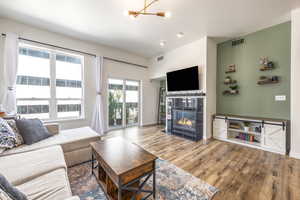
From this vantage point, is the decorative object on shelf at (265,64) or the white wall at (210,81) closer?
the decorative object on shelf at (265,64)

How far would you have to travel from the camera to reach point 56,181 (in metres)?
1.13

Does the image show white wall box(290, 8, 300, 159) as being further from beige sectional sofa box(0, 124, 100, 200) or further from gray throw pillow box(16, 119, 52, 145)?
gray throw pillow box(16, 119, 52, 145)

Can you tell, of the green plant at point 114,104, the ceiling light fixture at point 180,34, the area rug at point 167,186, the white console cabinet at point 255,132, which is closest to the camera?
the area rug at point 167,186

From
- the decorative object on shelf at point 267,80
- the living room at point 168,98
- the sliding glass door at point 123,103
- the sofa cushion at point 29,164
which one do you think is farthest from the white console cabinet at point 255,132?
the sofa cushion at point 29,164

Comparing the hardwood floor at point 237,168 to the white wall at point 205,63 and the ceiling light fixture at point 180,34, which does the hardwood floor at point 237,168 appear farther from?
the ceiling light fixture at point 180,34

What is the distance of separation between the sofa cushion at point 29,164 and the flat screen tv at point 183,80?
3.48 metres

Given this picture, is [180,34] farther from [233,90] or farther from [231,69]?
[233,90]

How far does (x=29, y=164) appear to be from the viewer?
1.38 meters

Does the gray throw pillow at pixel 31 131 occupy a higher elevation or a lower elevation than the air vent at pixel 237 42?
lower

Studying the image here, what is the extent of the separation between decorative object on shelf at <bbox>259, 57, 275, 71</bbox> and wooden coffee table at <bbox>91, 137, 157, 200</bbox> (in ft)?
12.0

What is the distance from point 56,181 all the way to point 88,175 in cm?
84

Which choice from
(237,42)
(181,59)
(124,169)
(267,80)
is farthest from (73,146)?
(237,42)

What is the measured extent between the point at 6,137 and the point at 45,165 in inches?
40.0

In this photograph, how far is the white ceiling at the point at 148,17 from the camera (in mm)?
2266
